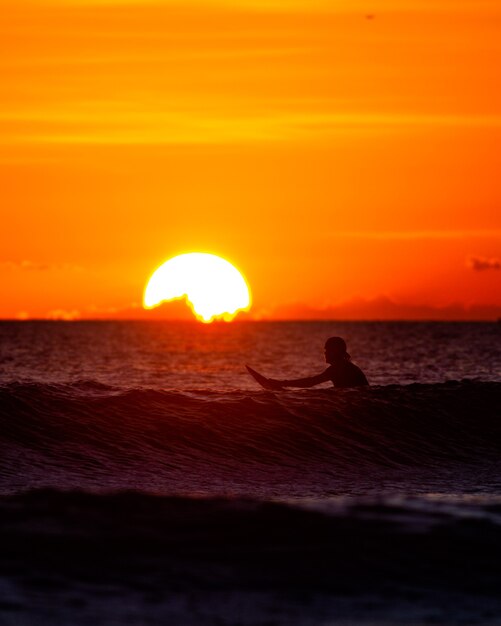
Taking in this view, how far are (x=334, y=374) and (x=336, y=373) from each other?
0.18ft

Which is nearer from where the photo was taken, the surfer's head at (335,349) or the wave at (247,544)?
the wave at (247,544)

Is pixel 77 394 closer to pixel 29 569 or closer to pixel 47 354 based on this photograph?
pixel 29 569

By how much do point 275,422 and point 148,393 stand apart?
2.90 metres

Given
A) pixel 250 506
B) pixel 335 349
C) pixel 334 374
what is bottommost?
pixel 250 506

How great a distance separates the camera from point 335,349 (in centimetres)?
2005

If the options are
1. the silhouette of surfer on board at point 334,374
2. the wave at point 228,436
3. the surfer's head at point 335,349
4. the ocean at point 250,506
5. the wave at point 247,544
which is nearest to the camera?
the ocean at point 250,506

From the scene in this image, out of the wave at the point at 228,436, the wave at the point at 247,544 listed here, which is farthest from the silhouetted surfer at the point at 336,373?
the wave at the point at 247,544

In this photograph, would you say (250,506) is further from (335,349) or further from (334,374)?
(334,374)

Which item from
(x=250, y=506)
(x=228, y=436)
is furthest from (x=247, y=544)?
(x=228, y=436)

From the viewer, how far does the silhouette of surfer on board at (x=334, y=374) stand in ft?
65.8

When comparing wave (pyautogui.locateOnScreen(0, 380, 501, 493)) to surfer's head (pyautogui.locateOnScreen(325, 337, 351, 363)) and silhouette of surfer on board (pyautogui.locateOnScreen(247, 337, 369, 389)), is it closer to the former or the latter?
silhouette of surfer on board (pyautogui.locateOnScreen(247, 337, 369, 389))

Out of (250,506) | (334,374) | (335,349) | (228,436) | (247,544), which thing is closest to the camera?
(247,544)

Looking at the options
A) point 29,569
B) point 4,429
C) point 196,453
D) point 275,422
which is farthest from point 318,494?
point 29,569

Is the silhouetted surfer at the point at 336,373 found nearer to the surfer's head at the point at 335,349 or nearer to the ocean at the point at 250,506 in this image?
the surfer's head at the point at 335,349
